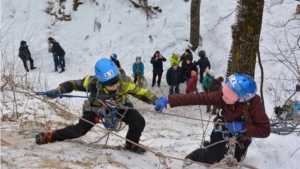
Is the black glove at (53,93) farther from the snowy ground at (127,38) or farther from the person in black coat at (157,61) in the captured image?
the person in black coat at (157,61)

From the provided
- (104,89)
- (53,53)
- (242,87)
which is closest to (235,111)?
(242,87)

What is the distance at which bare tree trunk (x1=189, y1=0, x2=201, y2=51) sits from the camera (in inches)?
443

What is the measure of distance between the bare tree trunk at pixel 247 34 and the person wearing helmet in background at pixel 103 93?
1.49 m

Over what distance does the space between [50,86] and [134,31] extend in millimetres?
5036

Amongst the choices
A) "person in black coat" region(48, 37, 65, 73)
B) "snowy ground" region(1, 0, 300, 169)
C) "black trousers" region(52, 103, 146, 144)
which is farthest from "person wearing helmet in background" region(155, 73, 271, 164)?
"person in black coat" region(48, 37, 65, 73)

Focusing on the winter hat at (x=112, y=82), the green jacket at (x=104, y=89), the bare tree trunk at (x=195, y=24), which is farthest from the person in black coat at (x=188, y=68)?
the winter hat at (x=112, y=82)

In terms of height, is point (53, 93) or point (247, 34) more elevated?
point (247, 34)

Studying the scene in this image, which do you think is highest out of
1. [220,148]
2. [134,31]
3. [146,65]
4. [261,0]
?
[134,31]

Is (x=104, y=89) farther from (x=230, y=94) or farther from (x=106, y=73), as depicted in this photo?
(x=230, y=94)

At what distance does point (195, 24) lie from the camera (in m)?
11.8

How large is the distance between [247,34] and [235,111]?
128 centimetres

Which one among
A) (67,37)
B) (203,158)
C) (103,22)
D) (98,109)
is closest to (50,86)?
(67,37)

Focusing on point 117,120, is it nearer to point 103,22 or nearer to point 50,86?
point 50,86

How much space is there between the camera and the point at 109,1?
47.6 feet
